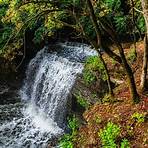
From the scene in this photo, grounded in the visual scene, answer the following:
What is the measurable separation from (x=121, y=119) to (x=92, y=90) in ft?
8.38

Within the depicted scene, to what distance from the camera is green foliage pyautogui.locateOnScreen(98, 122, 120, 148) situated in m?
7.82

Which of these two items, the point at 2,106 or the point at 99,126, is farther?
the point at 2,106

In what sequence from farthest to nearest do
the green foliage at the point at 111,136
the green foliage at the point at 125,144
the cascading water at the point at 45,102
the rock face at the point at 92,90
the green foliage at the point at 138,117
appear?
the cascading water at the point at 45,102, the rock face at the point at 92,90, the green foliage at the point at 138,117, the green foliage at the point at 111,136, the green foliage at the point at 125,144

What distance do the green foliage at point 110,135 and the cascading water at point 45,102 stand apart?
13.6ft

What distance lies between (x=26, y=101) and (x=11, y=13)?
22.1ft

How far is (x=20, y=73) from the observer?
58.1 ft

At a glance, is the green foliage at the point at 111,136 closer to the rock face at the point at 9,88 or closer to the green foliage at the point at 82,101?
the green foliage at the point at 82,101

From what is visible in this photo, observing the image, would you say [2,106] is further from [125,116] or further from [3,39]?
[125,116]

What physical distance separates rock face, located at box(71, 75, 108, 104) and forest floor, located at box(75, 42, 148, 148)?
16.9 inches

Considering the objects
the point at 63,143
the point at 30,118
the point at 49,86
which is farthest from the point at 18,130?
the point at 63,143

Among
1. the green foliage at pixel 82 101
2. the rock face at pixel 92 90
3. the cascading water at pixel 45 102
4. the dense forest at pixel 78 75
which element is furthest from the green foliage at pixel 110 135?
the cascading water at pixel 45 102

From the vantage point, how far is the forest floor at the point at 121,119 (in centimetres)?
777

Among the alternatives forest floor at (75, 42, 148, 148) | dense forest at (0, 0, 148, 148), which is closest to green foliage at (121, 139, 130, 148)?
dense forest at (0, 0, 148, 148)

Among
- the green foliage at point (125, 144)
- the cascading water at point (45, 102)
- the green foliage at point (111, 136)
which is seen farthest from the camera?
the cascading water at point (45, 102)
